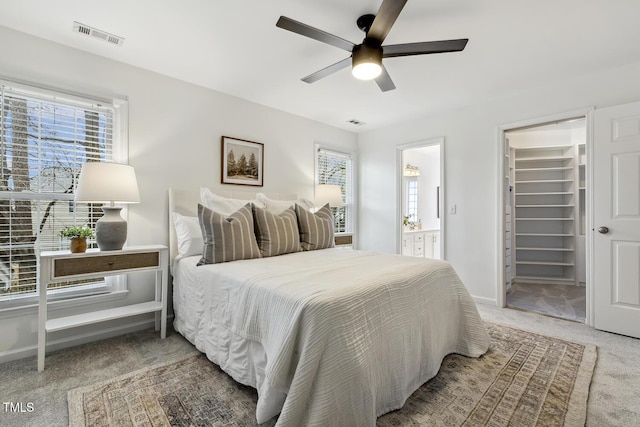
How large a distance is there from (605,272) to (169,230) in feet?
13.4

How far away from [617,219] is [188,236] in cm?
383

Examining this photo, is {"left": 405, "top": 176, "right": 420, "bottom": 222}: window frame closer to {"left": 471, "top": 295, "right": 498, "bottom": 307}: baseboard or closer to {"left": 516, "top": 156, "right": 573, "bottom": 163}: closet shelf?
{"left": 516, "top": 156, "right": 573, "bottom": 163}: closet shelf

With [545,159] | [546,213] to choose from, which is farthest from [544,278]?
[545,159]

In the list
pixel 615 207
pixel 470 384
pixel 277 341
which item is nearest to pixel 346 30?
pixel 277 341

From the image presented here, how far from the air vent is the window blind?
0.53 meters

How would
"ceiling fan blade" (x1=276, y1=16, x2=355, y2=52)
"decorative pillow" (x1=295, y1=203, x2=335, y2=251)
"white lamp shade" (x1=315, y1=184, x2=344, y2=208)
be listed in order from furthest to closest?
"white lamp shade" (x1=315, y1=184, x2=344, y2=208)
"decorative pillow" (x1=295, y1=203, x2=335, y2=251)
"ceiling fan blade" (x1=276, y1=16, x2=355, y2=52)

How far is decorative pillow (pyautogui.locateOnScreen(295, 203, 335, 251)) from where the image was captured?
3.01 meters

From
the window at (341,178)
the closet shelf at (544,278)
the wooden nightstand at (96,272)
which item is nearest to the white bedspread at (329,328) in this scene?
the wooden nightstand at (96,272)

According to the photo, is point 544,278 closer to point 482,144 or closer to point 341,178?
point 482,144

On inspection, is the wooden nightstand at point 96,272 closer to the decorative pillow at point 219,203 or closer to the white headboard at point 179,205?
the white headboard at point 179,205

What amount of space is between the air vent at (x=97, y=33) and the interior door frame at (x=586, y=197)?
383 cm

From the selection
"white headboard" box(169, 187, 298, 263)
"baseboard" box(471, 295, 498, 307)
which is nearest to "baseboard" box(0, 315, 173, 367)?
"white headboard" box(169, 187, 298, 263)

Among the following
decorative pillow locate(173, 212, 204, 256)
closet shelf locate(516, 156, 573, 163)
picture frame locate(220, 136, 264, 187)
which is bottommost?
decorative pillow locate(173, 212, 204, 256)

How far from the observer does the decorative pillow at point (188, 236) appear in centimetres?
261
